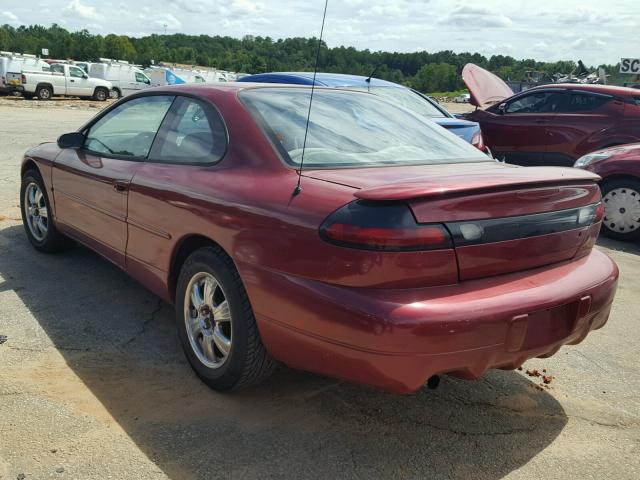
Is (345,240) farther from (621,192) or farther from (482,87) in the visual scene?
(482,87)

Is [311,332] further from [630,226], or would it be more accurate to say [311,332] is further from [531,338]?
[630,226]

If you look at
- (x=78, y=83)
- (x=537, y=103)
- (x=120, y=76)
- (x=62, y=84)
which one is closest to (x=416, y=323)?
(x=537, y=103)

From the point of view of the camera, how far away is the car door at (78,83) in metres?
28.2

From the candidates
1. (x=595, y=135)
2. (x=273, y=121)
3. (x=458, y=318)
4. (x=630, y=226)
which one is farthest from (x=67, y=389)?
(x=595, y=135)

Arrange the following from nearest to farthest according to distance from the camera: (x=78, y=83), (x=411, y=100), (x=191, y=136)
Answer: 1. (x=191, y=136)
2. (x=411, y=100)
3. (x=78, y=83)

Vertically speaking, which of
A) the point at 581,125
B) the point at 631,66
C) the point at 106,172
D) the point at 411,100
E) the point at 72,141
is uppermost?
the point at 631,66

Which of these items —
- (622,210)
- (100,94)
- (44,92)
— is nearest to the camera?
(622,210)

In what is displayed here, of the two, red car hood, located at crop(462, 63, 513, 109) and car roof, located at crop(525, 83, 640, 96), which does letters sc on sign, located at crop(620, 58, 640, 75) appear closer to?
red car hood, located at crop(462, 63, 513, 109)

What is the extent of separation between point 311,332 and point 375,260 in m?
0.41

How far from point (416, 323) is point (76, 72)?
29.7 metres

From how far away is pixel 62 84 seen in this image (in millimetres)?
28016

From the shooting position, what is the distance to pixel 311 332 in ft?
8.15

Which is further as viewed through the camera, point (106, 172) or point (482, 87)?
point (482, 87)

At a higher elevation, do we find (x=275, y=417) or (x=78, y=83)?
(x=78, y=83)
